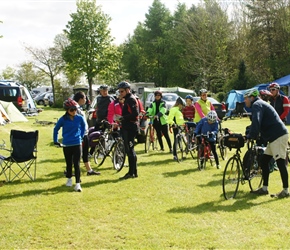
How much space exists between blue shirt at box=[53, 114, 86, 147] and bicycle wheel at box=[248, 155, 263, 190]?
3164 mm

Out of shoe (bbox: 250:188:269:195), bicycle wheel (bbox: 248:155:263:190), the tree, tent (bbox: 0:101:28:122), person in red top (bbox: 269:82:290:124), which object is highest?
the tree

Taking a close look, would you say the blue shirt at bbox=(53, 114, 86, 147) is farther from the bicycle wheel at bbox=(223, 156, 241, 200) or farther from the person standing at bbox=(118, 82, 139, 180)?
the bicycle wheel at bbox=(223, 156, 241, 200)

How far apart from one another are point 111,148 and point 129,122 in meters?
1.32

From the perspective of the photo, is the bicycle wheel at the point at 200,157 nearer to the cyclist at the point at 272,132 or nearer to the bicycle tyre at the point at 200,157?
the bicycle tyre at the point at 200,157

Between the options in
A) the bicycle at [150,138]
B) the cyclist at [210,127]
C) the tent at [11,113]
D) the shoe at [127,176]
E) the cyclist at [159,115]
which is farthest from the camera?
the tent at [11,113]

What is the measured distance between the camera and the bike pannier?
6242 millimetres

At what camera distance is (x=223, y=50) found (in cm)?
4109

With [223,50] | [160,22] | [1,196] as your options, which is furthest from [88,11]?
[1,196]

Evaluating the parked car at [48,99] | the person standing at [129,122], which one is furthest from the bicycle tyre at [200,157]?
the parked car at [48,99]

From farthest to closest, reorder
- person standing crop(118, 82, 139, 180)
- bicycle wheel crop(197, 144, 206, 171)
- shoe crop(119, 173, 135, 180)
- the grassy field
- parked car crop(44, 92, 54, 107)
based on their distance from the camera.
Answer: parked car crop(44, 92, 54, 107) → bicycle wheel crop(197, 144, 206, 171) → shoe crop(119, 173, 135, 180) → person standing crop(118, 82, 139, 180) → the grassy field

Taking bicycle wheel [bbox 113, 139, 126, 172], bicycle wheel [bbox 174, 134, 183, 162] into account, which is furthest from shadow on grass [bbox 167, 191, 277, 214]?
bicycle wheel [bbox 174, 134, 183, 162]

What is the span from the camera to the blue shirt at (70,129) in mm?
7309

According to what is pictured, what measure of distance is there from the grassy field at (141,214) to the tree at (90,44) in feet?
97.9

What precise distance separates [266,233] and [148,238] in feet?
4.87
